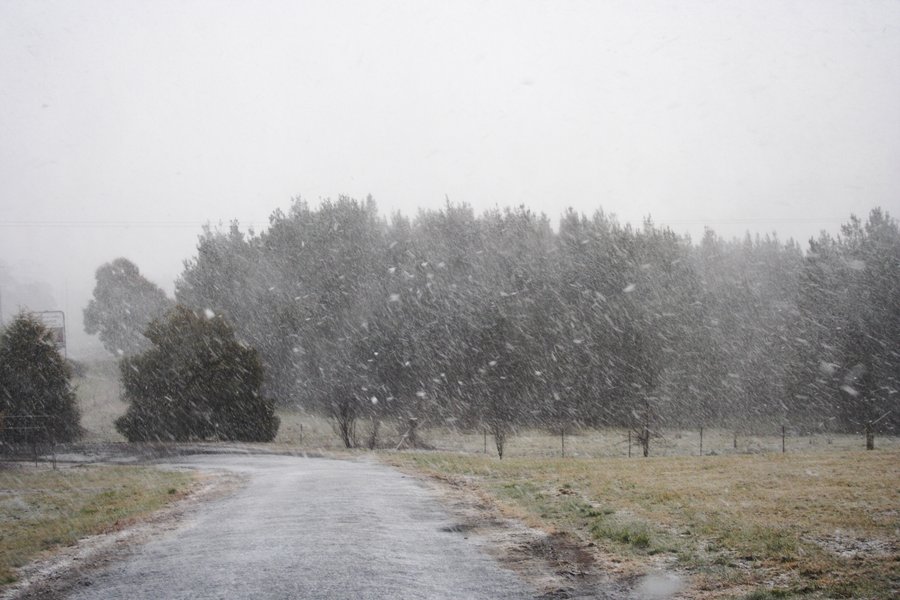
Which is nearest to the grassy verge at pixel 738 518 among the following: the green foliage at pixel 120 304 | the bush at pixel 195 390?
the bush at pixel 195 390

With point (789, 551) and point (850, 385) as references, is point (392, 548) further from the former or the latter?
point (850, 385)

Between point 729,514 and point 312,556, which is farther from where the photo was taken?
point 729,514

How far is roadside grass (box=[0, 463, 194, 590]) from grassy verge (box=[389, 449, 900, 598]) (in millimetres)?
6873

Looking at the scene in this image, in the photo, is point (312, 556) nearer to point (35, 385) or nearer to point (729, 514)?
point (729, 514)

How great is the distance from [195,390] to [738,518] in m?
31.8

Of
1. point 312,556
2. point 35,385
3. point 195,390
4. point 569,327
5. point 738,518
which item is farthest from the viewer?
point 569,327

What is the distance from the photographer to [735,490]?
575 inches

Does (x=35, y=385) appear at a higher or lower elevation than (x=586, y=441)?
higher

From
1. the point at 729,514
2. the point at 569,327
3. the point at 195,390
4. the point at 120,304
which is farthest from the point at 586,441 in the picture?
the point at 120,304

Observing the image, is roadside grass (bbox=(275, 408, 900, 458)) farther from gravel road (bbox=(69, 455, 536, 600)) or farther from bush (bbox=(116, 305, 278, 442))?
gravel road (bbox=(69, 455, 536, 600))

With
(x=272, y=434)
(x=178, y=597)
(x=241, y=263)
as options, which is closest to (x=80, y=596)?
(x=178, y=597)

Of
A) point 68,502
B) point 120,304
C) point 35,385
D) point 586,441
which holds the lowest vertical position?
point 586,441

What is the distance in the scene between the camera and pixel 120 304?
313ft

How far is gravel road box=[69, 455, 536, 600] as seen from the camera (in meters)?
7.41
